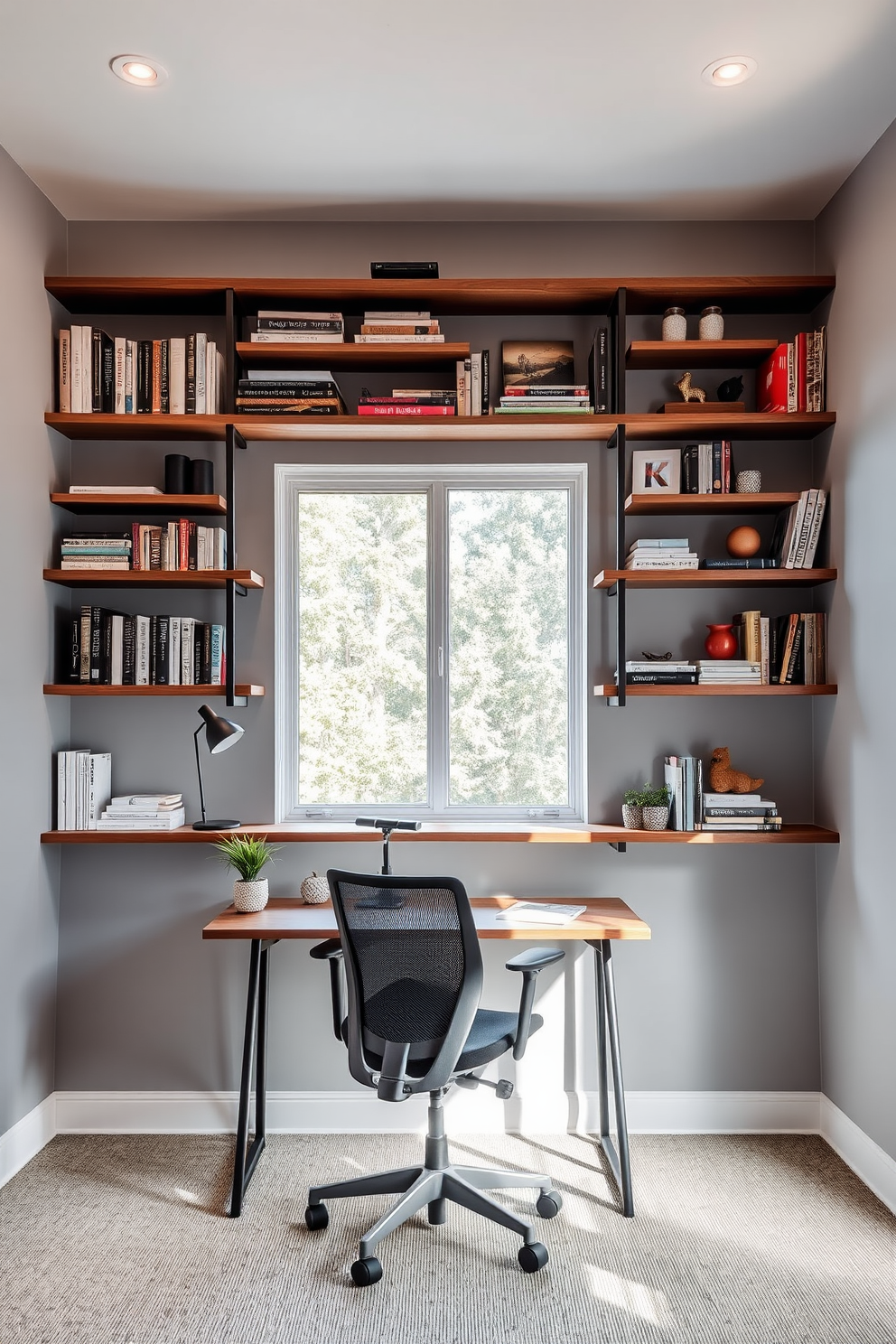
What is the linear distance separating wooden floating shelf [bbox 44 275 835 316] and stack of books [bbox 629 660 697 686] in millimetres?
1229

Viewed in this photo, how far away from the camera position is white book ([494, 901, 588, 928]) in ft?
8.72

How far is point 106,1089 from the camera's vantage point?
9.91 feet

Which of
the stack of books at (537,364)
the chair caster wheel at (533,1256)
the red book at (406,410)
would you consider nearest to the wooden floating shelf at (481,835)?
the chair caster wheel at (533,1256)

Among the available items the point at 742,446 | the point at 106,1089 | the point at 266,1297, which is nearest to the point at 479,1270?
the point at 266,1297

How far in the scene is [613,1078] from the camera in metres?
2.72

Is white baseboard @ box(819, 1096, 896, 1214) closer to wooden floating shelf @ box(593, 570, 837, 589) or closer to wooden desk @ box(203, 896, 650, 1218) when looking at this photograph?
wooden desk @ box(203, 896, 650, 1218)

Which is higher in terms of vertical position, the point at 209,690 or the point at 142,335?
the point at 142,335

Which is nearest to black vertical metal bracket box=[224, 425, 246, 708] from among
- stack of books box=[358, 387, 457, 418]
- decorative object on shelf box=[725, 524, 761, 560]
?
stack of books box=[358, 387, 457, 418]

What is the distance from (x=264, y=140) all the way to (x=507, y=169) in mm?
742

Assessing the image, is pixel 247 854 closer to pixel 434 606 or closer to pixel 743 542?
pixel 434 606

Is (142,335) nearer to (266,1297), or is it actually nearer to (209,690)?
(209,690)

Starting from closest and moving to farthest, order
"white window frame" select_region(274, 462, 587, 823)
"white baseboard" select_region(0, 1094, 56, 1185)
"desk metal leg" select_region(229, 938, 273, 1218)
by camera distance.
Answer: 1. "desk metal leg" select_region(229, 938, 273, 1218)
2. "white baseboard" select_region(0, 1094, 56, 1185)
3. "white window frame" select_region(274, 462, 587, 823)

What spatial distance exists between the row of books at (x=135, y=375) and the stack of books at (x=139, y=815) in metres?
1.27

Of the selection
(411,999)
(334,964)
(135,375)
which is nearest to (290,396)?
(135,375)
